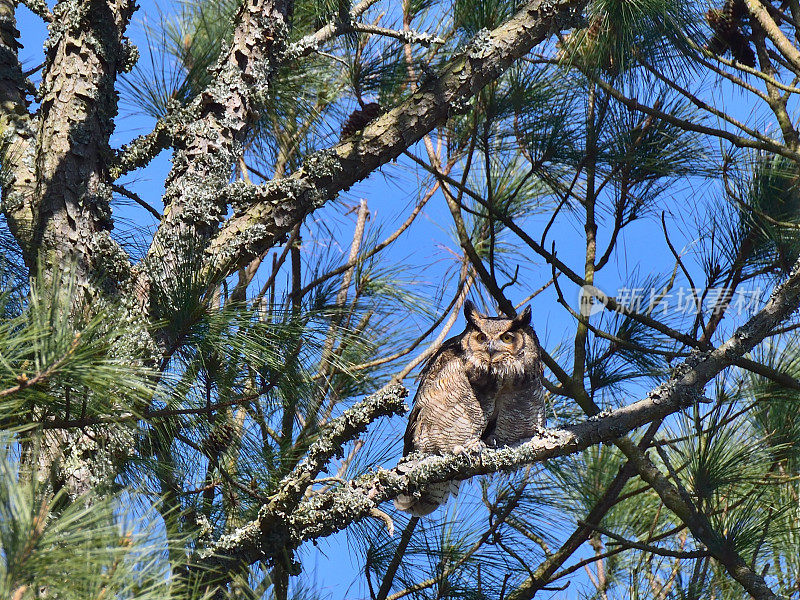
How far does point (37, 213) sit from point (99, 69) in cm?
42

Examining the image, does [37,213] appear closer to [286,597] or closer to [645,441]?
[286,597]

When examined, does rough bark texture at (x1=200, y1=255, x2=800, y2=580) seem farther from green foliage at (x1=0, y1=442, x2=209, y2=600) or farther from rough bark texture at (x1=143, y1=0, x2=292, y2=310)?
rough bark texture at (x1=143, y1=0, x2=292, y2=310)

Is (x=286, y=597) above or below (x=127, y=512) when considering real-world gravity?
above

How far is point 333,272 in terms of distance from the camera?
2674mm

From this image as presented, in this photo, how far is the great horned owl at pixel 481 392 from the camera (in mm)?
2111

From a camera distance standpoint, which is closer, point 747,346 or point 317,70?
point 747,346

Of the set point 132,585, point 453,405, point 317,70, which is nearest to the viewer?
point 132,585

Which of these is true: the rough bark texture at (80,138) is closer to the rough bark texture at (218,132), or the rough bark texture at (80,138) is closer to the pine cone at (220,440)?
the rough bark texture at (218,132)

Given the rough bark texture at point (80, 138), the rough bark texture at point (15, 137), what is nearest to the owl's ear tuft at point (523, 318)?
the rough bark texture at point (80, 138)

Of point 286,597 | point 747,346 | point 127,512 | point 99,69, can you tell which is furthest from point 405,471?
point 99,69

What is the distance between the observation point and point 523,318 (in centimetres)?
223

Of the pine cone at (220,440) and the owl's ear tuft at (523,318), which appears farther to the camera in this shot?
the owl's ear tuft at (523,318)

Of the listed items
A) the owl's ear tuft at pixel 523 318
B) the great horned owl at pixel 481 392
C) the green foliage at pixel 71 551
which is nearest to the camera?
the green foliage at pixel 71 551

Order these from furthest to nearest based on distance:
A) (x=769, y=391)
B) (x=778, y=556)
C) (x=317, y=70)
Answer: (x=317, y=70) < (x=778, y=556) < (x=769, y=391)
